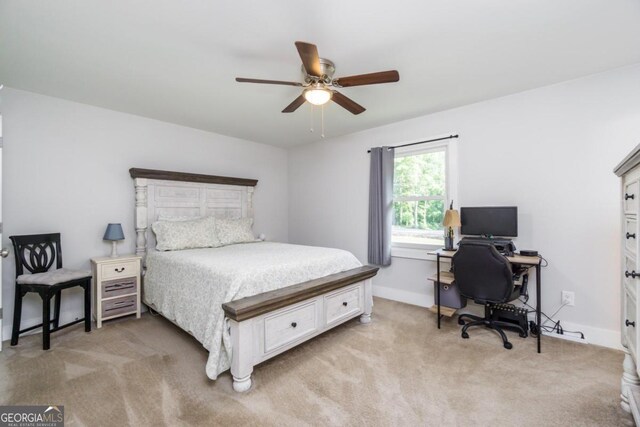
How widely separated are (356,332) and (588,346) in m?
2.02

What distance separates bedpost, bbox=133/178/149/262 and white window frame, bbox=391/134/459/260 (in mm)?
3186

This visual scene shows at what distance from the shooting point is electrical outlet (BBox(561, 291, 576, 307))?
2547 mm

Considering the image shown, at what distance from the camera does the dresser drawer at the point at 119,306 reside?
2846 millimetres

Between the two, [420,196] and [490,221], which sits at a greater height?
[420,196]

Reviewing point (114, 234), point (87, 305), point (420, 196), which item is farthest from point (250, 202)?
point (420, 196)

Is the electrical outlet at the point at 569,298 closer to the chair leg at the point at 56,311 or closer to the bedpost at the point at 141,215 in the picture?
the bedpost at the point at 141,215

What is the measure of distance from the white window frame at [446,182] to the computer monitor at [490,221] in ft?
1.10

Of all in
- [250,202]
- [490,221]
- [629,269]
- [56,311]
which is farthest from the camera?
[250,202]

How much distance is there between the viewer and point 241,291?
1.98 meters

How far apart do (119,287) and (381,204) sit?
3.23 meters

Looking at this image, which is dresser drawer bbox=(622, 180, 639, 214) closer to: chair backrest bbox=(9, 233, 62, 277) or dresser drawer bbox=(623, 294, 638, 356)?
dresser drawer bbox=(623, 294, 638, 356)

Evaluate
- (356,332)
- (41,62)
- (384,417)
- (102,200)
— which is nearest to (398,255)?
(356,332)

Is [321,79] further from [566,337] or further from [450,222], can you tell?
[566,337]

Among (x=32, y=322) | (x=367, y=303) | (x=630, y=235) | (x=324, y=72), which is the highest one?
(x=324, y=72)
